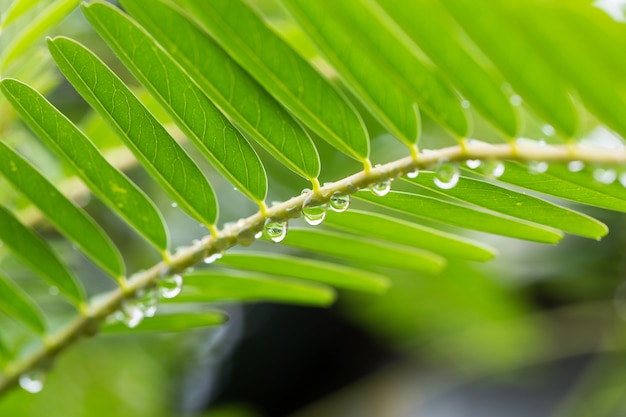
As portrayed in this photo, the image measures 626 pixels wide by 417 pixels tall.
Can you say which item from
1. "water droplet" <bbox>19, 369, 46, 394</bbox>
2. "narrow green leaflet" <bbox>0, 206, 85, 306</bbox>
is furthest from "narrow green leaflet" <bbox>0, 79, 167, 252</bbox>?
"water droplet" <bbox>19, 369, 46, 394</bbox>

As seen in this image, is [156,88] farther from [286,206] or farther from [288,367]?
[288,367]

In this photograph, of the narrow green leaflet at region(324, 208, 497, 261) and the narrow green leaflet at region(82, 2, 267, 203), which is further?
the narrow green leaflet at region(324, 208, 497, 261)

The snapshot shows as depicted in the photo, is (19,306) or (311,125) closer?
(311,125)

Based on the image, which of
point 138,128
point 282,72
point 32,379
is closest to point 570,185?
point 282,72

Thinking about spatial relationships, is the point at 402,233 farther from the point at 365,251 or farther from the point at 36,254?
the point at 36,254

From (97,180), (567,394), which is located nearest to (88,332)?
(97,180)

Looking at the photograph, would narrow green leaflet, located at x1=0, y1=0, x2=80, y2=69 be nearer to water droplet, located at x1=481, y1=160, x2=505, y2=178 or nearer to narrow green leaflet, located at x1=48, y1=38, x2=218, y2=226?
narrow green leaflet, located at x1=48, y1=38, x2=218, y2=226
